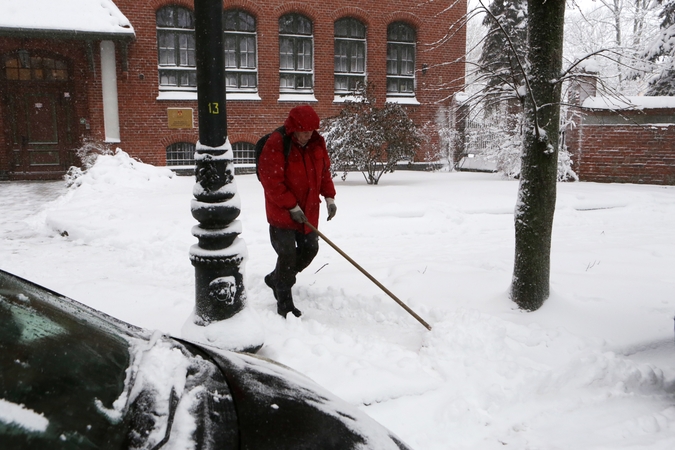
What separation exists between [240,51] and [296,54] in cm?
186

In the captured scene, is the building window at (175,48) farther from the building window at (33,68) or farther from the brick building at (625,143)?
the brick building at (625,143)

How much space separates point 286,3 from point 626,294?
1500 centimetres

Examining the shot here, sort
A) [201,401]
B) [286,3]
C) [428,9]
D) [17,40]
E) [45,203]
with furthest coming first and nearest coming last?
1. [428,9]
2. [286,3]
3. [17,40]
4. [45,203]
5. [201,401]

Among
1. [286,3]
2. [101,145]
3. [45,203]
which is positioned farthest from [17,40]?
[286,3]

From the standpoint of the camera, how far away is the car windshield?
1.21 metres

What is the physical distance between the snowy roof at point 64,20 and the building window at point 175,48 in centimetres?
149

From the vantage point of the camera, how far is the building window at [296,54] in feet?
57.4

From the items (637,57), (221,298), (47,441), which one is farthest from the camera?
(637,57)

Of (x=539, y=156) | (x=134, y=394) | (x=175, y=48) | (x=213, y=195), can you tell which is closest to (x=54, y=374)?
(x=134, y=394)

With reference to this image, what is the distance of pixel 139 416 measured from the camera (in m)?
1.40

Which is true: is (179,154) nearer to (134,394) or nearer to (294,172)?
(294,172)

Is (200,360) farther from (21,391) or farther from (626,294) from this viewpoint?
(626,294)

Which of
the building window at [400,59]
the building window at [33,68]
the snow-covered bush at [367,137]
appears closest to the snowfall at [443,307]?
the snow-covered bush at [367,137]

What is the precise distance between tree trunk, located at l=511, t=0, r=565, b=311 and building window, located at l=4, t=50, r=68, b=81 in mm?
15132
